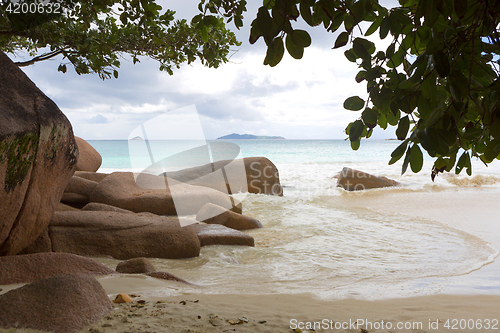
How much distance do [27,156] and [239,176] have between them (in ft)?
24.5

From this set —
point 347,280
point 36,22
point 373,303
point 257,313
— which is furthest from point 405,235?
point 36,22

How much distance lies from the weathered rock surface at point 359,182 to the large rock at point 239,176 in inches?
112

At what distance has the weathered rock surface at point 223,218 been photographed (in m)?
5.76

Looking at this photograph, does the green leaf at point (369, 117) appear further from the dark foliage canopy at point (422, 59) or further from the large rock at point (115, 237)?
the large rock at point (115, 237)

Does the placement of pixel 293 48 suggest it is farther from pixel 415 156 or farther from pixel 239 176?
pixel 239 176

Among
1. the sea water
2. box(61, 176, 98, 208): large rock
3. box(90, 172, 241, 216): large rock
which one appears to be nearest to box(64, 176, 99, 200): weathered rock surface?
box(61, 176, 98, 208): large rock

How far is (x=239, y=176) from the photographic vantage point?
10203 mm

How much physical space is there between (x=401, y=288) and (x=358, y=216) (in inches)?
164

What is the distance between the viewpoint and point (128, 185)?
6.73 meters

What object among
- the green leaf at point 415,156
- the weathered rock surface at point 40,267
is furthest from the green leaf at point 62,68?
the green leaf at point 415,156

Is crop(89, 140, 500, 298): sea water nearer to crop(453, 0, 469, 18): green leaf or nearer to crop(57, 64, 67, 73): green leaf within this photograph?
crop(57, 64, 67, 73): green leaf

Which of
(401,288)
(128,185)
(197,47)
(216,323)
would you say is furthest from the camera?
(128,185)

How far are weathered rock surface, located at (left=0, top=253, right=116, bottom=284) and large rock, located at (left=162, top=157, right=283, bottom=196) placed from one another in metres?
6.48

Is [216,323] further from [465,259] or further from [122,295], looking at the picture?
[465,259]
